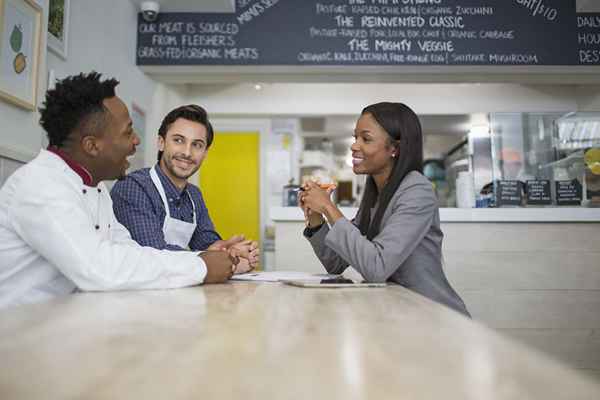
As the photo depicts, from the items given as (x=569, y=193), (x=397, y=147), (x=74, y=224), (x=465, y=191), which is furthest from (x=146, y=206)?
(x=569, y=193)

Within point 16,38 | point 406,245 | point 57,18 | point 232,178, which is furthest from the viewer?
point 232,178

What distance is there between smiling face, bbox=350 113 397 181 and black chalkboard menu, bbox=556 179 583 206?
1630mm

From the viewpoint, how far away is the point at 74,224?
0.98m

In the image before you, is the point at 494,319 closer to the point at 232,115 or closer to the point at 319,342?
the point at 319,342

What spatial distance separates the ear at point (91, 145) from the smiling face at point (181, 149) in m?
0.62

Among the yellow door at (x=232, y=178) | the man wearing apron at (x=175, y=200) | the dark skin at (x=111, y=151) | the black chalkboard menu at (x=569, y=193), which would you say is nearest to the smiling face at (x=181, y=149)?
the man wearing apron at (x=175, y=200)

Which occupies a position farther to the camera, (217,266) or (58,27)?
(58,27)

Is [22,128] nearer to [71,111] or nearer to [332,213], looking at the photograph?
[71,111]

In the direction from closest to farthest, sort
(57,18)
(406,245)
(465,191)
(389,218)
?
(406,245) → (389,218) → (57,18) → (465,191)

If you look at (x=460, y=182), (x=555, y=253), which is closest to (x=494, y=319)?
(x=555, y=253)

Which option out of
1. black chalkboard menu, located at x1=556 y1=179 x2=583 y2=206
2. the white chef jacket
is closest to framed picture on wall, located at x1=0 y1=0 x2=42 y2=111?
the white chef jacket

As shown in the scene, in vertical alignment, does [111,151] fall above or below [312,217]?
above

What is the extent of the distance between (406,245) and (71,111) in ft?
3.24

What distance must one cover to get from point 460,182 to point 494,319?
0.88 meters
